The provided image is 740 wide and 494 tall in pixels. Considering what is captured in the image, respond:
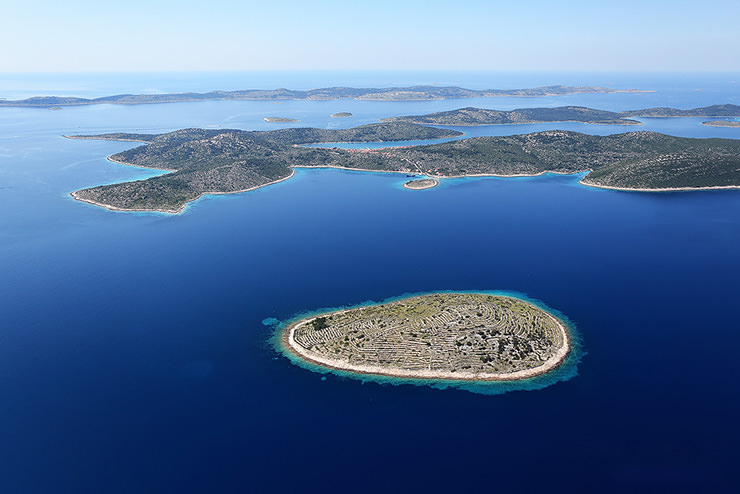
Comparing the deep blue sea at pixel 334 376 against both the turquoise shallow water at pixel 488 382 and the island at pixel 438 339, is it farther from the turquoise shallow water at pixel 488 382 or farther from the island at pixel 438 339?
the island at pixel 438 339

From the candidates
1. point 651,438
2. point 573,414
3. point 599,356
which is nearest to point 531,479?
point 573,414

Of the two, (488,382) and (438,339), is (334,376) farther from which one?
(488,382)

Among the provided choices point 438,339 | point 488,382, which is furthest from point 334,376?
point 488,382

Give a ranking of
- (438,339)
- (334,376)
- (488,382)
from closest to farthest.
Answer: (488,382) < (334,376) < (438,339)

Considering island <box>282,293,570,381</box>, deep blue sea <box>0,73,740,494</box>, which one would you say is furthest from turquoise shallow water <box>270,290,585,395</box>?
deep blue sea <box>0,73,740,494</box>

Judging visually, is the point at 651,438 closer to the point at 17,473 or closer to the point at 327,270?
the point at 327,270
